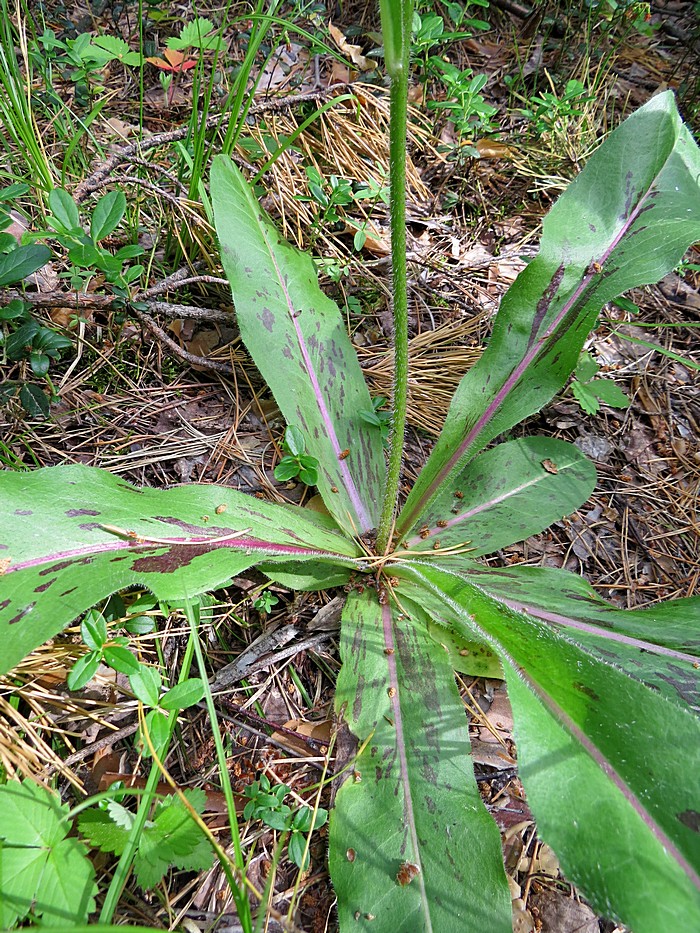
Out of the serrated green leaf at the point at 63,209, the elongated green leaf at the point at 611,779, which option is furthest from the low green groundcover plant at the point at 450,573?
the serrated green leaf at the point at 63,209

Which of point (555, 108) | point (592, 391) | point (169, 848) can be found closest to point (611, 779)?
point (169, 848)

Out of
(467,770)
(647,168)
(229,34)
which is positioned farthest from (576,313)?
(229,34)

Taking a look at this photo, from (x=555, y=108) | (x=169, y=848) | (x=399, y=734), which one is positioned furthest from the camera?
(x=555, y=108)

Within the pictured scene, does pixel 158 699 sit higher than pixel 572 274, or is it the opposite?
pixel 572 274

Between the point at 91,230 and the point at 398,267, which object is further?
the point at 91,230

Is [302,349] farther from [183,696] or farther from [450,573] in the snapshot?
[183,696]

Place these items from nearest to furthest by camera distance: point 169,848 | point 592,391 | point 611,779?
point 611,779 → point 169,848 → point 592,391

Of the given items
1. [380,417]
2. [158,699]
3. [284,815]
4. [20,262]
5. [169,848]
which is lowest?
[284,815]

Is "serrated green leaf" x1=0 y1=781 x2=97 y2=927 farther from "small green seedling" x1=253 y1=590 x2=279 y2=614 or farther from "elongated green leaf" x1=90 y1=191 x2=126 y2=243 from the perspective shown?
"elongated green leaf" x1=90 y1=191 x2=126 y2=243
